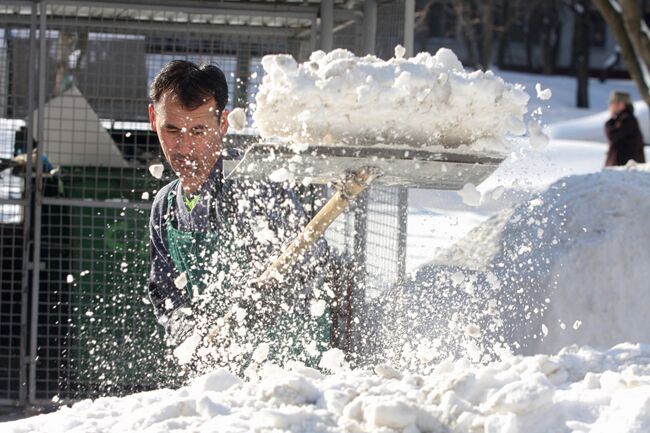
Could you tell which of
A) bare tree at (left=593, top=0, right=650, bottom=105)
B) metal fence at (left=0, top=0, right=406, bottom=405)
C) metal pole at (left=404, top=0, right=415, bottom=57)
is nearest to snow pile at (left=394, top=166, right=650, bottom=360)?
metal fence at (left=0, top=0, right=406, bottom=405)

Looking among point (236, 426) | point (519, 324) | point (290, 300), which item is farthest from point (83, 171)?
point (236, 426)

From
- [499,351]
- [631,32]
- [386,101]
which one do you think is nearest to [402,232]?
[499,351]

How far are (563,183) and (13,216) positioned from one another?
12.8 feet

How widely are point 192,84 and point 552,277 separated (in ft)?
11.0

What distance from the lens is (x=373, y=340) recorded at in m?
5.98

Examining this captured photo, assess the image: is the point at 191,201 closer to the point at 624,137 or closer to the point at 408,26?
the point at 408,26

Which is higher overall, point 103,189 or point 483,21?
point 483,21

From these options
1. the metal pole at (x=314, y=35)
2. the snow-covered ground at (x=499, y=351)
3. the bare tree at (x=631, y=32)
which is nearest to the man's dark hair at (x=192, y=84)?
the snow-covered ground at (x=499, y=351)

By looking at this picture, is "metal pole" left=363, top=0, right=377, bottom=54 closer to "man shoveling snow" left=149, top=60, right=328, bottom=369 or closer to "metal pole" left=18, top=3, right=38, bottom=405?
"metal pole" left=18, top=3, right=38, bottom=405

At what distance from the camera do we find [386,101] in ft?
13.0

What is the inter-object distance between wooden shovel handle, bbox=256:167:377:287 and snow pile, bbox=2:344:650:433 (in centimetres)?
63

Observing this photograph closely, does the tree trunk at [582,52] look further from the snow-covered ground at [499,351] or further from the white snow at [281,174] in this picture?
the white snow at [281,174]

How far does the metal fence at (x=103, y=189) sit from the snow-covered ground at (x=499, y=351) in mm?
874

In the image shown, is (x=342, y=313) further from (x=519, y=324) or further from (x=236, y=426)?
(x=236, y=426)
